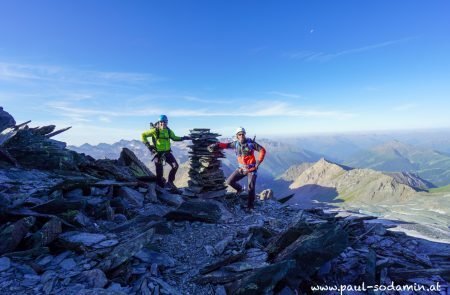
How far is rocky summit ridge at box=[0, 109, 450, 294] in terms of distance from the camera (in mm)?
9781

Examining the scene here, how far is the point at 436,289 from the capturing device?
37.4 ft

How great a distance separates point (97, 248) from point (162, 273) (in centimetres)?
277

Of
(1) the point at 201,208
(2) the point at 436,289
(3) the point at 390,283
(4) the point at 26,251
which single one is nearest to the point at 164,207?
(1) the point at 201,208

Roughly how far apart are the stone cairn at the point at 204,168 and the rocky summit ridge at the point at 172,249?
11.5 ft

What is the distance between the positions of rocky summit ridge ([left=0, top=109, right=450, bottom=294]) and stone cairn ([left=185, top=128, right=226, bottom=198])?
3504mm

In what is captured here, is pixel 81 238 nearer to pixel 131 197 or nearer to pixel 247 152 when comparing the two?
pixel 131 197

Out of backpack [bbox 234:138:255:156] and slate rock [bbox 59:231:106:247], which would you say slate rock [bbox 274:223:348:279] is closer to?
slate rock [bbox 59:231:106:247]

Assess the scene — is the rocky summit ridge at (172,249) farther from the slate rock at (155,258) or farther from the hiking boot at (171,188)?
the hiking boot at (171,188)

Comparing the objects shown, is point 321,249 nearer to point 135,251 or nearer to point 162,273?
point 162,273

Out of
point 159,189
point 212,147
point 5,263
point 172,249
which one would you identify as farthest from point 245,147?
point 5,263

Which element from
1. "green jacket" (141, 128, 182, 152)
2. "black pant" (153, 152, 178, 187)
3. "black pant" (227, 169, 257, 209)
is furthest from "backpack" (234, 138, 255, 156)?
"green jacket" (141, 128, 182, 152)

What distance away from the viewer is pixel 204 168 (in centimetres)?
2153

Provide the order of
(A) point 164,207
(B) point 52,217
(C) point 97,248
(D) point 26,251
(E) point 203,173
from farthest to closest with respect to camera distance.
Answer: (E) point 203,173
(A) point 164,207
(B) point 52,217
(C) point 97,248
(D) point 26,251

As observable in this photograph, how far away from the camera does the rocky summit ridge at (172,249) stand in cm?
978
